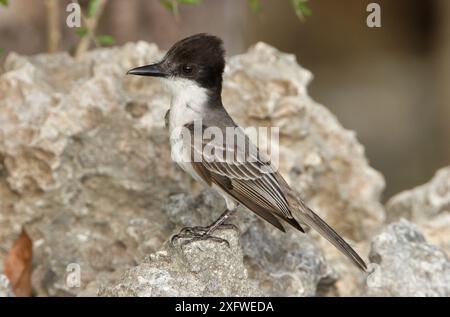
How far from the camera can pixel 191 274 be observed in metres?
4.77

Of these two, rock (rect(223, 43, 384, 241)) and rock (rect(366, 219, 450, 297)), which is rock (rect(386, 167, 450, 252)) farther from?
rock (rect(366, 219, 450, 297))

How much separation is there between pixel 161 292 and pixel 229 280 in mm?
415

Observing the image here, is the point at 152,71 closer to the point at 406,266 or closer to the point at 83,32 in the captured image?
the point at 83,32

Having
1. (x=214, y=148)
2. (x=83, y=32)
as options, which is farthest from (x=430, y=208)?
(x=83, y=32)

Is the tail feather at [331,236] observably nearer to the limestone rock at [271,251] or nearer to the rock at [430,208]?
the limestone rock at [271,251]

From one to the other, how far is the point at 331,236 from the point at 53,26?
122 inches

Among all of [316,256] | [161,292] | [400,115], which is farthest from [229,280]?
[400,115]

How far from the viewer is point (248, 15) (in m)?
10.3

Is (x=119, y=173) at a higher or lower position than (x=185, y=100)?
lower

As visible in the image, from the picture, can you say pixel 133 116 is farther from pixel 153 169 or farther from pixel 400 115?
pixel 400 115

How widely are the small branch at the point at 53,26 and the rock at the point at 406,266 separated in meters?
3.16

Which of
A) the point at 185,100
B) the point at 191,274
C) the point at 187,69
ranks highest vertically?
the point at 187,69

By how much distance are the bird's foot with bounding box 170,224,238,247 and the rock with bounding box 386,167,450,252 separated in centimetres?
157

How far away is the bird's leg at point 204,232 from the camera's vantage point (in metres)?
5.01
